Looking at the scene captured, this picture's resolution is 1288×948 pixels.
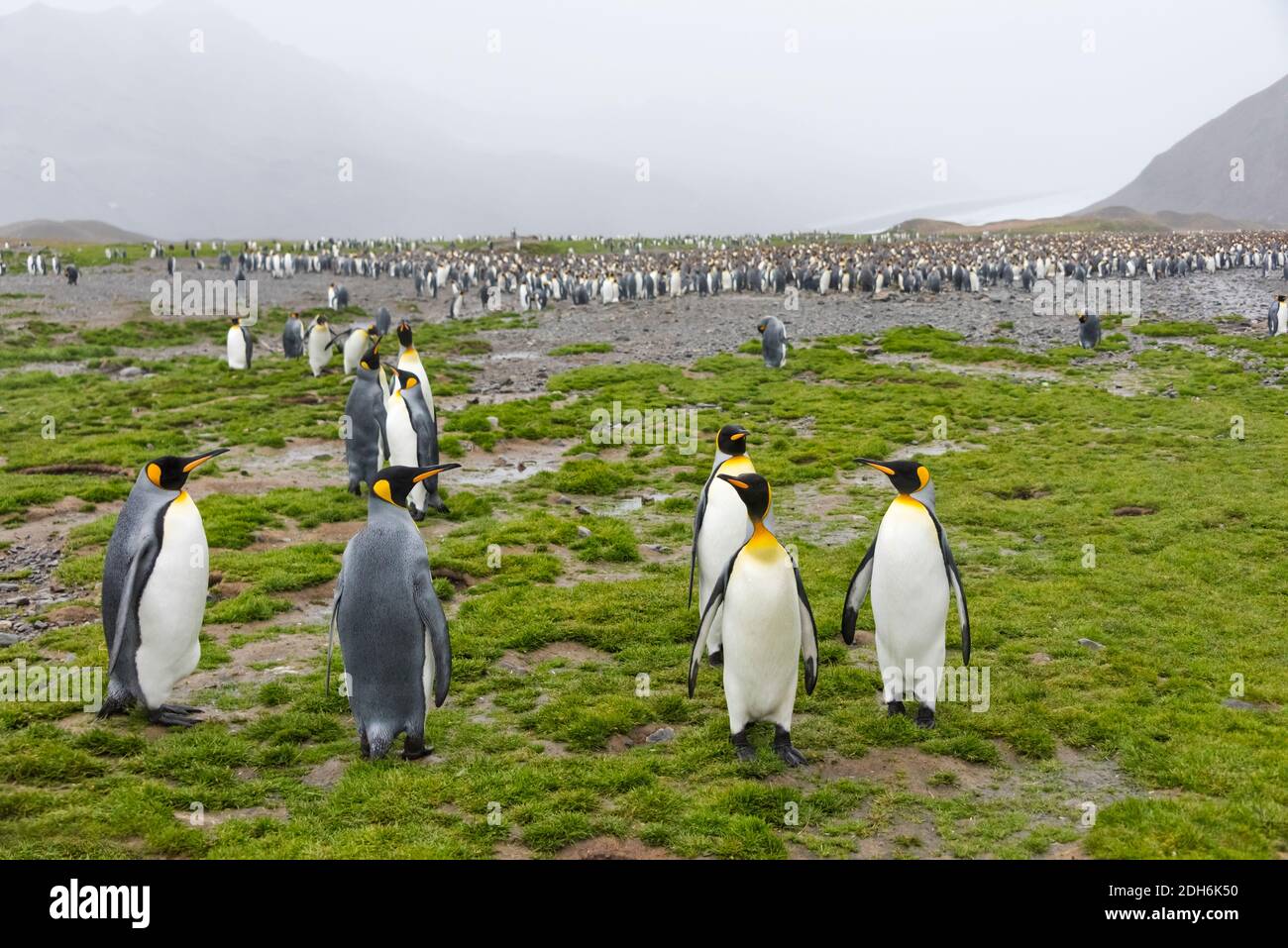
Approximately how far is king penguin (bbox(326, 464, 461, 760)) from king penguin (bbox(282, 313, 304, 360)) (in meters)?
18.9

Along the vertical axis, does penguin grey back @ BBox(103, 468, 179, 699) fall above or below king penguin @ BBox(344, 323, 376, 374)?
below

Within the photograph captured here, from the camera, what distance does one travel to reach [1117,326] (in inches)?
1006

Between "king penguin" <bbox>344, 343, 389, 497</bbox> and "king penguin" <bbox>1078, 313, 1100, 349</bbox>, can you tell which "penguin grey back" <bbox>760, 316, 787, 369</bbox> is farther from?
"king penguin" <bbox>344, 343, 389, 497</bbox>

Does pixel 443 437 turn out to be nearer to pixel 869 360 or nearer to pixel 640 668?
pixel 640 668

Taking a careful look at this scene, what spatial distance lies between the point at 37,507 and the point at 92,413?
6364mm

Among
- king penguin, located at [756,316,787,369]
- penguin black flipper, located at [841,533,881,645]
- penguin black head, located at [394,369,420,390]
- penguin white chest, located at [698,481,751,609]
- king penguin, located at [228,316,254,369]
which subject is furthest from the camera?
king penguin, located at [228,316,254,369]

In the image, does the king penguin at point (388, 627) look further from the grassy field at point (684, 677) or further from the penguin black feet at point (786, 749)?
the penguin black feet at point (786, 749)

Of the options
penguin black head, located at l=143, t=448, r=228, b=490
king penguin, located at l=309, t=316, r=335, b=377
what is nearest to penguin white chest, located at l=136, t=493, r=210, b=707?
penguin black head, located at l=143, t=448, r=228, b=490

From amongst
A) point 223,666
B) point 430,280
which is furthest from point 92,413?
point 430,280

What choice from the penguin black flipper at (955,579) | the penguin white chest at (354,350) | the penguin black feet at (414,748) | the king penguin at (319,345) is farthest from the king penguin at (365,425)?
the king penguin at (319,345)

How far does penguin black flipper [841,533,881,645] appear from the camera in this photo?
5945mm

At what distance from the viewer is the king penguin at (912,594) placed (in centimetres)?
562

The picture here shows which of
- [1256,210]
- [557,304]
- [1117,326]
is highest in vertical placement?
[1256,210]

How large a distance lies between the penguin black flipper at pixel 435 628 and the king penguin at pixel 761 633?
1411mm
